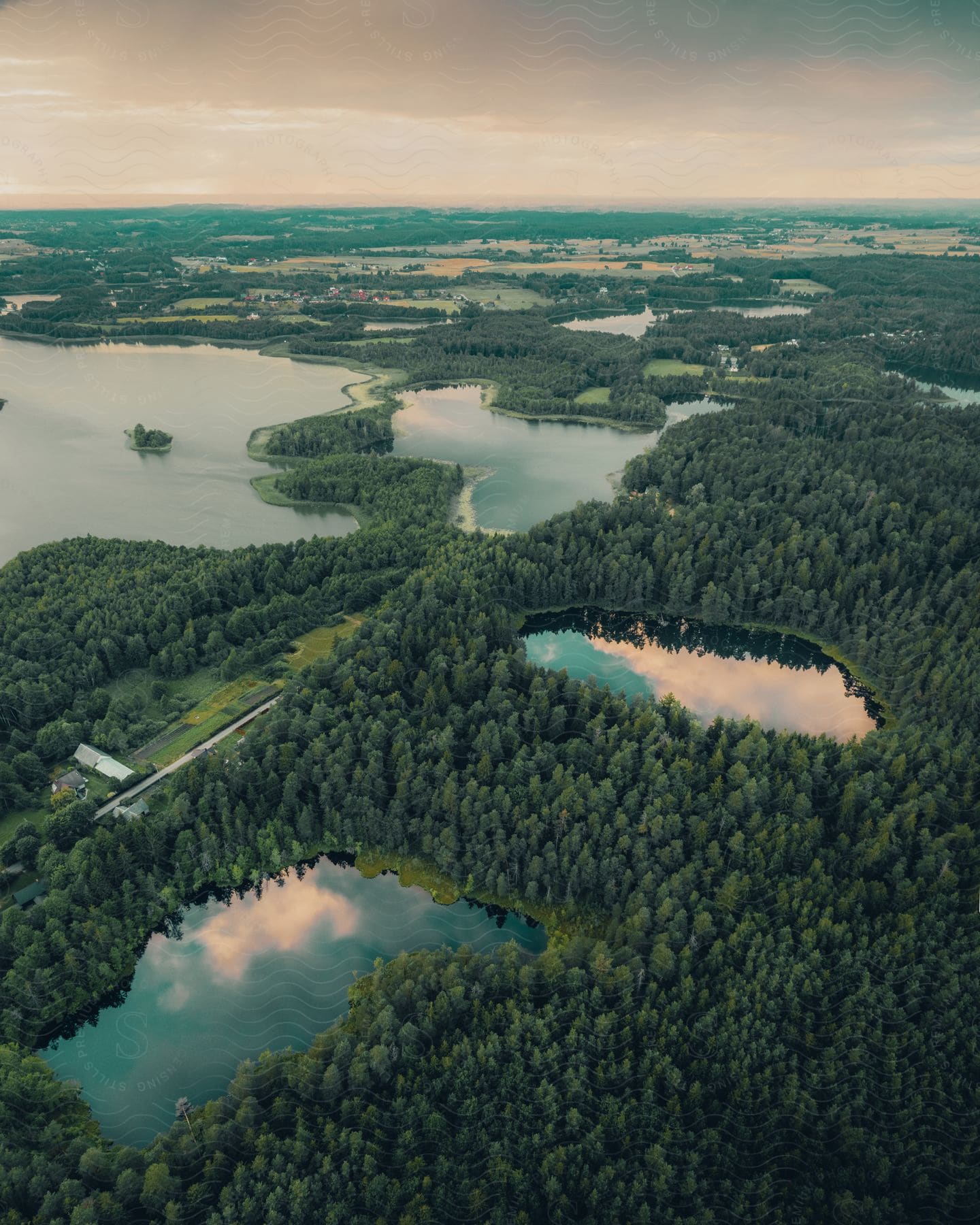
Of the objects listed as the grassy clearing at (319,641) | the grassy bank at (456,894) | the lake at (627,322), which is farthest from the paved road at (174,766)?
the lake at (627,322)

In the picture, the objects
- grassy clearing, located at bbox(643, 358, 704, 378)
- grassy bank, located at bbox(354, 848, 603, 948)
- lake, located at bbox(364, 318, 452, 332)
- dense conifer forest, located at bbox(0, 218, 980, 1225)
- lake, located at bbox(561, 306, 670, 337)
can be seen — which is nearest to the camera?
dense conifer forest, located at bbox(0, 218, 980, 1225)

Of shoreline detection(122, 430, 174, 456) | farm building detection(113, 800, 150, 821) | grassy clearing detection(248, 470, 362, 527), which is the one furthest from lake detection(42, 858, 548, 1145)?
shoreline detection(122, 430, 174, 456)

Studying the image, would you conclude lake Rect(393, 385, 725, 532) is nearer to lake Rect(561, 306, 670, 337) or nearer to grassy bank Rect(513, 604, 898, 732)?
grassy bank Rect(513, 604, 898, 732)

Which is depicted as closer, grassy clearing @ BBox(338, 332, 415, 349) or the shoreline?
the shoreline

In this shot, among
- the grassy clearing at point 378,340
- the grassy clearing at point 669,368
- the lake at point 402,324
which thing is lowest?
the grassy clearing at point 669,368

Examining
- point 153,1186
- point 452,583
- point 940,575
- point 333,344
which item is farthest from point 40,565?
point 333,344

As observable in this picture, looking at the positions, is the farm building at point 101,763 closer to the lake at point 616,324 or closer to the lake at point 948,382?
the lake at point 948,382
